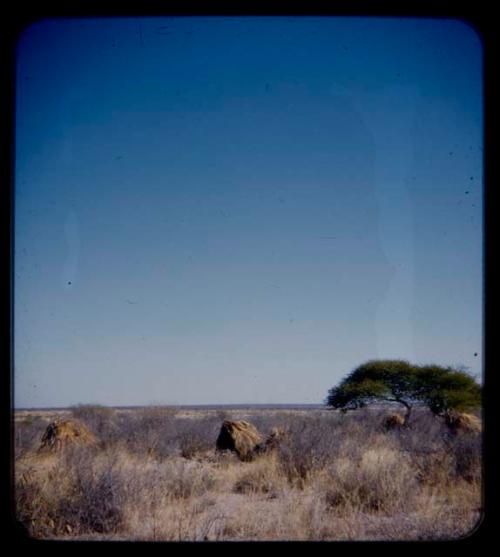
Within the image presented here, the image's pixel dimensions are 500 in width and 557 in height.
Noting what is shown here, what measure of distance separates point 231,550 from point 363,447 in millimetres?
6420

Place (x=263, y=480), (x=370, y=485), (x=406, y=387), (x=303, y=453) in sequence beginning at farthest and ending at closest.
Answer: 1. (x=406, y=387)
2. (x=303, y=453)
3. (x=263, y=480)
4. (x=370, y=485)

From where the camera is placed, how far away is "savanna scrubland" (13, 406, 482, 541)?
16.0ft

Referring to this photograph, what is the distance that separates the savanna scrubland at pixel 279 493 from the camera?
4.88 metres

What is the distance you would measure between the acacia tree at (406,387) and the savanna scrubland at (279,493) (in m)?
4.29

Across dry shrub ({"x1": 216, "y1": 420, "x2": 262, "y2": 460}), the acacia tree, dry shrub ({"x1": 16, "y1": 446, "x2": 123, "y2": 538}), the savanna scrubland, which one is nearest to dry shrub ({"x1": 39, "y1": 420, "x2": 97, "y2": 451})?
the savanna scrubland

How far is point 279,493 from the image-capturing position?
6945 millimetres

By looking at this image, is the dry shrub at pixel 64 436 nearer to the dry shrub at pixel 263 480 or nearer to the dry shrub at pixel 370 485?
the dry shrub at pixel 263 480

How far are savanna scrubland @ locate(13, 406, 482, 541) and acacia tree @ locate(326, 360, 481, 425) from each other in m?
4.29

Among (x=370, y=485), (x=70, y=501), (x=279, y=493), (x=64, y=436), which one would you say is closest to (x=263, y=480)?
(x=279, y=493)

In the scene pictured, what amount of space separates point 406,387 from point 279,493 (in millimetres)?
9488

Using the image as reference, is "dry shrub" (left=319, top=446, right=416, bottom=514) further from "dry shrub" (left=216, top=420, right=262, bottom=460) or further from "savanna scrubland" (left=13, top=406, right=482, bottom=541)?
"dry shrub" (left=216, top=420, right=262, bottom=460)

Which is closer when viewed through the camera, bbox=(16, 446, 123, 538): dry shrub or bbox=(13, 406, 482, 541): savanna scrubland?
bbox=(13, 406, 482, 541): savanna scrubland

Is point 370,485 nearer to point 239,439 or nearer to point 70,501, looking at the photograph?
point 70,501

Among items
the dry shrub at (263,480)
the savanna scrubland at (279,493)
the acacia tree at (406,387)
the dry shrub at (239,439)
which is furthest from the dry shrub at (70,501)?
the acacia tree at (406,387)
